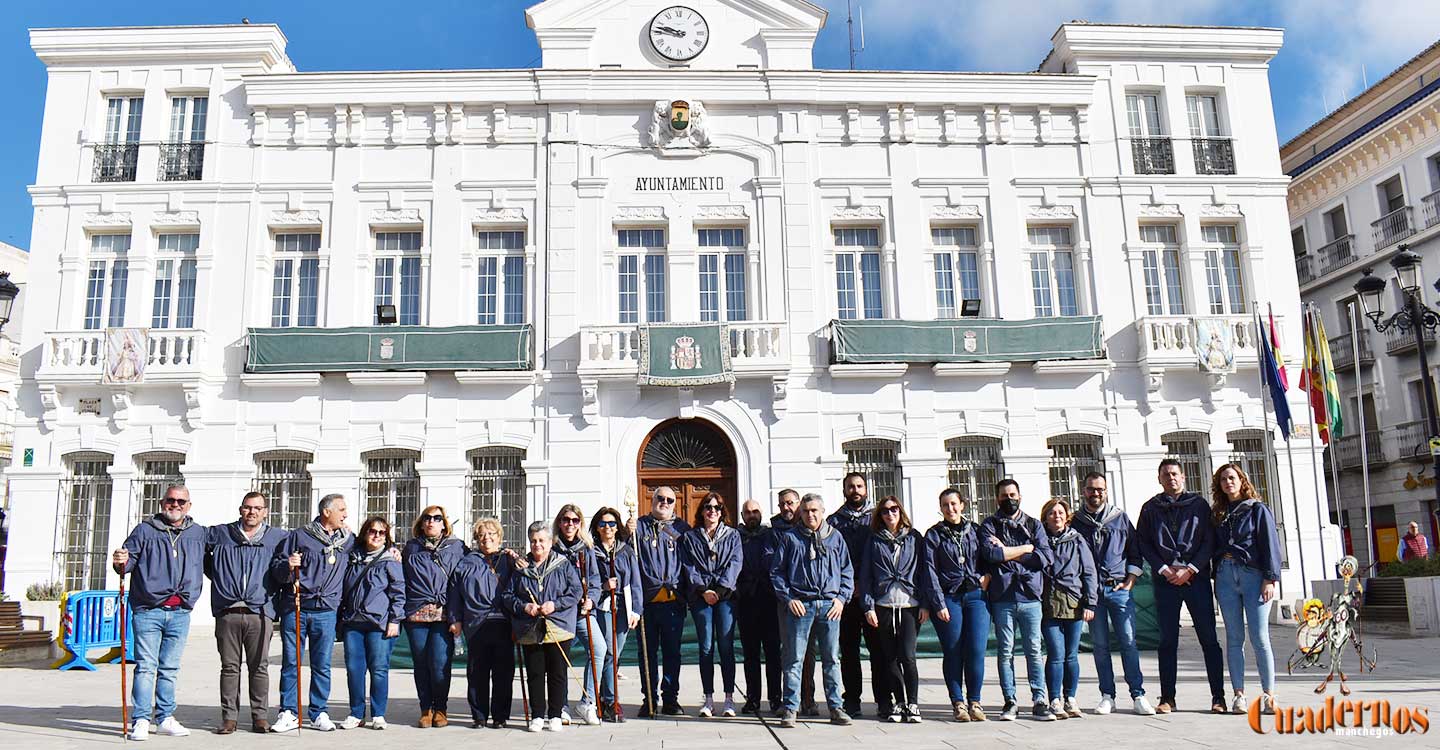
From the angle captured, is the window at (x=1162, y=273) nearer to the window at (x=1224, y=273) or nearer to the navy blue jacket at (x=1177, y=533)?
the window at (x=1224, y=273)

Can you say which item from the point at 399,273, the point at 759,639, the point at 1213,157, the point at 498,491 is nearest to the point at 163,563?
the point at 759,639

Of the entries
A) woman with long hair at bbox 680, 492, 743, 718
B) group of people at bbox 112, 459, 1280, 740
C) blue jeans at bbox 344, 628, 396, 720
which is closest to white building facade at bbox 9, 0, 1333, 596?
woman with long hair at bbox 680, 492, 743, 718

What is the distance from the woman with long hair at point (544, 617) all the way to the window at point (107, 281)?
13.8 metres

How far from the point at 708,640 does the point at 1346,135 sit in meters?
27.6

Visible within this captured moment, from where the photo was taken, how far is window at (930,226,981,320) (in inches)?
758

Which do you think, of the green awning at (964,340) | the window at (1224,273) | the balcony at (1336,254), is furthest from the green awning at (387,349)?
the balcony at (1336,254)

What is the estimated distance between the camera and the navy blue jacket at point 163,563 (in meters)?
7.98

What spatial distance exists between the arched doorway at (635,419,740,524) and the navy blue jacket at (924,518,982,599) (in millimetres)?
9899

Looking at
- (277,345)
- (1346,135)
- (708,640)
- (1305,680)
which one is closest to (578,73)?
(277,345)

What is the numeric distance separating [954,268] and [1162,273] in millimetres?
3900

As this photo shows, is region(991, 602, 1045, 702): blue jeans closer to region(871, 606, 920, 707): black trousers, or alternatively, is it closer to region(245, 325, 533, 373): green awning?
region(871, 606, 920, 707): black trousers

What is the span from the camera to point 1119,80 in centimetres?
2012

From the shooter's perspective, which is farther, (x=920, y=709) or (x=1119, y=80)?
(x=1119, y=80)

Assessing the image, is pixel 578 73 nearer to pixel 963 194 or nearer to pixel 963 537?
pixel 963 194
